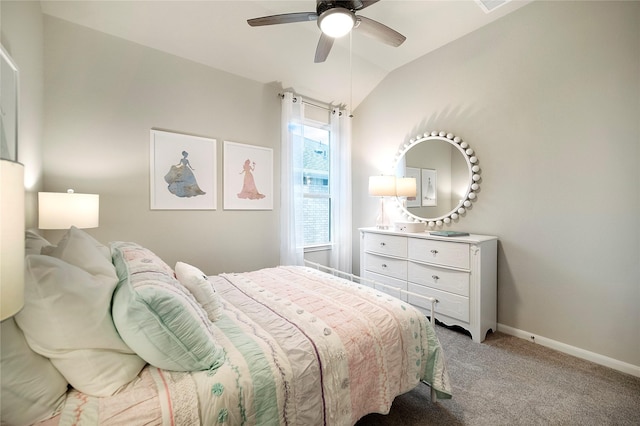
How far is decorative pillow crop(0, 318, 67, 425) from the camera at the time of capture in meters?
0.72

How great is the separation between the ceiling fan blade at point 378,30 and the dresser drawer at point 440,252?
5.81 ft

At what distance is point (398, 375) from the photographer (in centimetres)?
139

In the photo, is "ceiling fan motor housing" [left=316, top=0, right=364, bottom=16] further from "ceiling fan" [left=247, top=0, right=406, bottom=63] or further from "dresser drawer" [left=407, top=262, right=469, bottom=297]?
"dresser drawer" [left=407, top=262, right=469, bottom=297]

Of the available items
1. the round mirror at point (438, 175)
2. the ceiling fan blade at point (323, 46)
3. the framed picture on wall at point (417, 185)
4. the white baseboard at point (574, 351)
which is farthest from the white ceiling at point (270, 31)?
the white baseboard at point (574, 351)

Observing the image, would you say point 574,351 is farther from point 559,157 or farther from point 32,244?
point 32,244

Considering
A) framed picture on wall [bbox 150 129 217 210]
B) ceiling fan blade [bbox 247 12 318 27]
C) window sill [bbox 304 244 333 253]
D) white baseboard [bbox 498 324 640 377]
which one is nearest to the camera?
ceiling fan blade [bbox 247 12 318 27]

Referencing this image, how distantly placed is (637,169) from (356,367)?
95.4 inches

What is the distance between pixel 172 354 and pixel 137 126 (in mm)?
2371

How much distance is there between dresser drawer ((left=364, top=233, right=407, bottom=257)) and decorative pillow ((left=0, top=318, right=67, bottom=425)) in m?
2.66

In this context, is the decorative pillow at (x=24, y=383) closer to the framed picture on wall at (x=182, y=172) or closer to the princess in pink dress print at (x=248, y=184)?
the framed picture on wall at (x=182, y=172)

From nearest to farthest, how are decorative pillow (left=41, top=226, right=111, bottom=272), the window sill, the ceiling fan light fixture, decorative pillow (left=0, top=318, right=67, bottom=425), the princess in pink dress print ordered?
decorative pillow (left=0, top=318, right=67, bottom=425) → decorative pillow (left=41, top=226, right=111, bottom=272) → the ceiling fan light fixture → the princess in pink dress print → the window sill

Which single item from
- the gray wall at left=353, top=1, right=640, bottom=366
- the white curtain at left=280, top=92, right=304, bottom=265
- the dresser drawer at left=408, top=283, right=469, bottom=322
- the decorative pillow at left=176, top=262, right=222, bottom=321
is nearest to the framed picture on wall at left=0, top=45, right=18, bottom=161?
the decorative pillow at left=176, top=262, right=222, bottom=321

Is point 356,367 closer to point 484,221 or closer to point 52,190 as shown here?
point 484,221

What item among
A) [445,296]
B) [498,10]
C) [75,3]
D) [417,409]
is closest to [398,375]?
[417,409]
